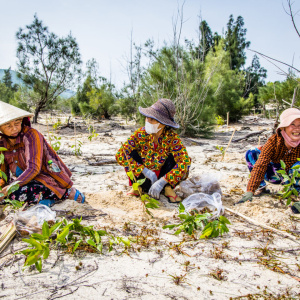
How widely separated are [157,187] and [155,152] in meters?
0.39

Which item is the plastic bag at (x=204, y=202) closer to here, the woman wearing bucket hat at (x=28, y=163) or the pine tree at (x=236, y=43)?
the woman wearing bucket hat at (x=28, y=163)

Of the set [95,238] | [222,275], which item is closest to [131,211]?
[95,238]

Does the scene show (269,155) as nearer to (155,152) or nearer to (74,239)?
(155,152)

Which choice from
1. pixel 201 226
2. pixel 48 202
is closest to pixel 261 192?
pixel 201 226

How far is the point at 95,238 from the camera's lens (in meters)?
1.68

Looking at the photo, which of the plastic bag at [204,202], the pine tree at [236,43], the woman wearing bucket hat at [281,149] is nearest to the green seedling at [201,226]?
the plastic bag at [204,202]

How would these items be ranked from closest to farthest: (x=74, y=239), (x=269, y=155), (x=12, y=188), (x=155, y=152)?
1. (x=74, y=239)
2. (x=12, y=188)
3. (x=269, y=155)
4. (x=155, y=152)

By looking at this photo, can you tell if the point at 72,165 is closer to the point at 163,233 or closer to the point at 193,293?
the point at 163,233

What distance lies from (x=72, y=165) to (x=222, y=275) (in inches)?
125

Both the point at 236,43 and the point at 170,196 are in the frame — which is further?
the point at 236,43

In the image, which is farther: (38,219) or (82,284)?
(38,219)

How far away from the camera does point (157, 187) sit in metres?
2.65

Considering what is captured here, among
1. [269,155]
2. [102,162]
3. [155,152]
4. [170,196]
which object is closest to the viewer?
[269,155]

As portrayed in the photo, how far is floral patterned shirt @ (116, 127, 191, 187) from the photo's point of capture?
2.75m
